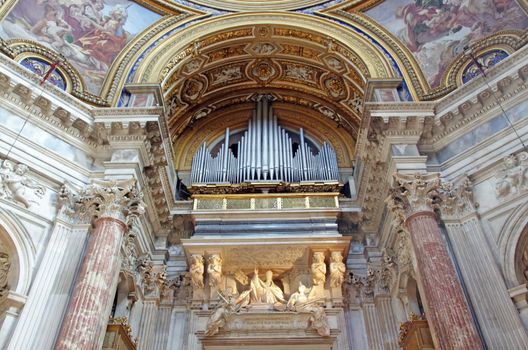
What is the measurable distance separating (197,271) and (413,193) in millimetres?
4951

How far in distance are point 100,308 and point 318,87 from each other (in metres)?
9.29

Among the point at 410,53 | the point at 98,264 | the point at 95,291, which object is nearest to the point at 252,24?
the point at 410,53

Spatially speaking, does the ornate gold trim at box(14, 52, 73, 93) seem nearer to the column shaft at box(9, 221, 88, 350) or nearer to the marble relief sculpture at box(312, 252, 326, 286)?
the column shaft at box(9, 221, 88, 350)

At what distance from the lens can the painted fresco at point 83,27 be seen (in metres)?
10.4

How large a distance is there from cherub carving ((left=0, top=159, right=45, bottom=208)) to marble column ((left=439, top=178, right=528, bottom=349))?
23.2ft

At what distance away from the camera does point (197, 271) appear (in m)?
10.4

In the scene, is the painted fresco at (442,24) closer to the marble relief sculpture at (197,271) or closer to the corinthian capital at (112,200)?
the marble relief sculpture at (197,271)

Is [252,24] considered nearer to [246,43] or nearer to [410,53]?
[246,43]

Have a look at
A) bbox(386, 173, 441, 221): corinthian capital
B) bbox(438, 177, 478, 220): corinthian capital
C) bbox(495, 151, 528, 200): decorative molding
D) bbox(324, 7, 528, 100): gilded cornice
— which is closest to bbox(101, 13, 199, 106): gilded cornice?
bbox(324, 7, 528, 100): gilded cornice

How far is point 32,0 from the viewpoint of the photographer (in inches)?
419

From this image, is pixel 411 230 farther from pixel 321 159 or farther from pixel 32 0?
pixel 32 0

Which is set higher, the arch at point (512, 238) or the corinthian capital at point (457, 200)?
the corinthian capital at point (457, 200)

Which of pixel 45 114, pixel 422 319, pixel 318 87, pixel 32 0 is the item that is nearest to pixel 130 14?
pixel 32 0

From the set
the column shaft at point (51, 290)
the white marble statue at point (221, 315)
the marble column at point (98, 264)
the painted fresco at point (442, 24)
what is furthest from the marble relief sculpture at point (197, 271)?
the painted fresco at point (442, 24)
